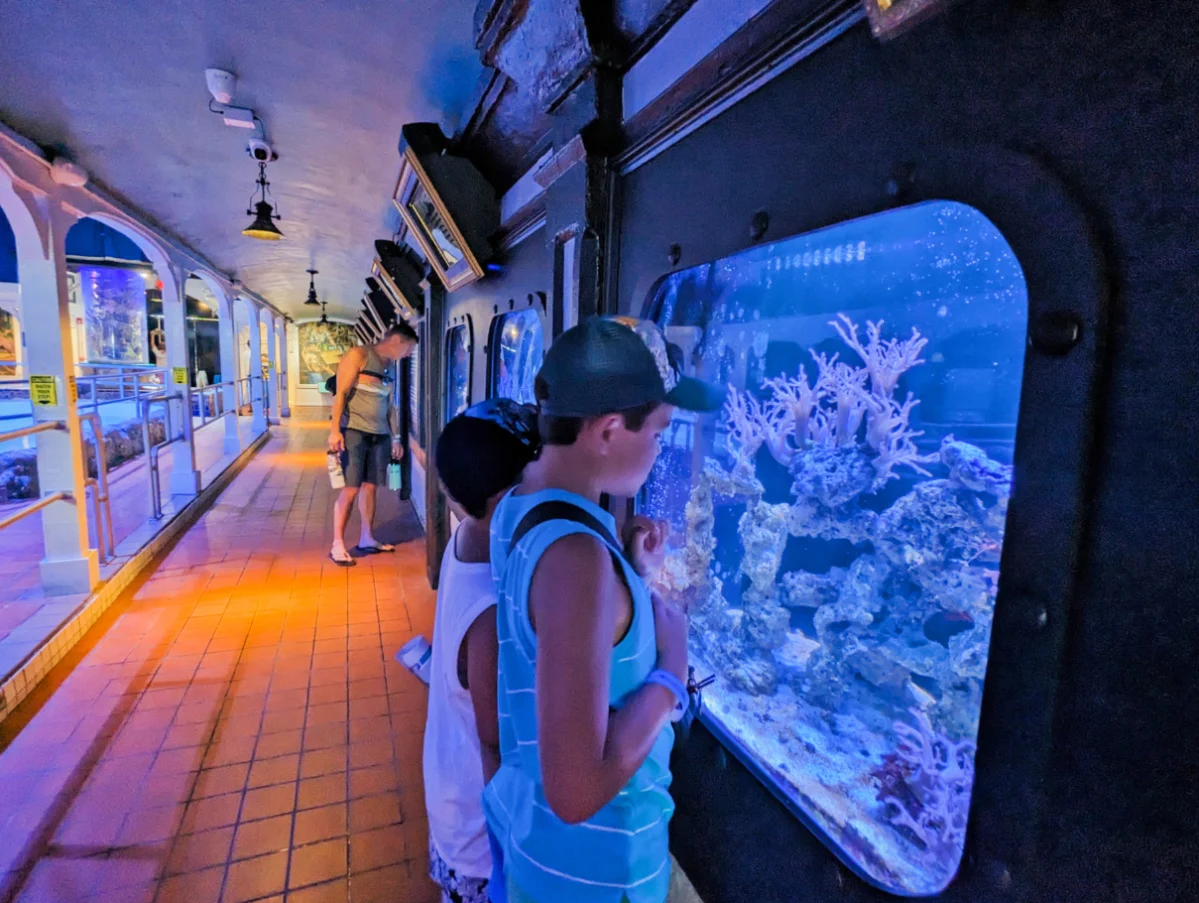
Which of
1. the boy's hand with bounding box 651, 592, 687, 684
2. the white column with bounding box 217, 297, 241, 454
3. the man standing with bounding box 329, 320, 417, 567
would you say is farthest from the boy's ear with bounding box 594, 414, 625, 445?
the white column with bounding box 217, 297, 241, 454

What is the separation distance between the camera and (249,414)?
14852mm

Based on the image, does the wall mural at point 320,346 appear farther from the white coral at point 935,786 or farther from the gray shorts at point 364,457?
the white coral at point 935,786

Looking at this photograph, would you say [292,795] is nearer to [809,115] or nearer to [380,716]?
[380,716]

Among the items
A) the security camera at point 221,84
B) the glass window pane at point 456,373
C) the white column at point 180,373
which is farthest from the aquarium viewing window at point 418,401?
the security camera at point 221,84

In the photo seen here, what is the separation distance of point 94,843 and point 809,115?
3.10 metres

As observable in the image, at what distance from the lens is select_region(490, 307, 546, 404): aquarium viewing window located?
115 inches

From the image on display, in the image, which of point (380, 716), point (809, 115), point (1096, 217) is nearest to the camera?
point (1096, 217)

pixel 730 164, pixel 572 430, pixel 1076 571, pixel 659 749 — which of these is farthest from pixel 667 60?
pixel 659 749

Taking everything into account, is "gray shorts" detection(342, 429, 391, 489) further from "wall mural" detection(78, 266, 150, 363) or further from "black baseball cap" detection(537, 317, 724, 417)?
"wall mural" detection(78, 266, 150, 363)

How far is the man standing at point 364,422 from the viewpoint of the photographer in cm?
478

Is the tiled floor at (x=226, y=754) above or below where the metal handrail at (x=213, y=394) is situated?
below

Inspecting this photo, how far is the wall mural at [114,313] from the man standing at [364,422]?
48.5ft

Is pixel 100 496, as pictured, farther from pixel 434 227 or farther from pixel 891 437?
pixel 891 437

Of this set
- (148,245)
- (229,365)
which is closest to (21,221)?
(148,245)
